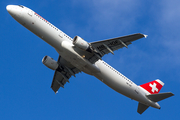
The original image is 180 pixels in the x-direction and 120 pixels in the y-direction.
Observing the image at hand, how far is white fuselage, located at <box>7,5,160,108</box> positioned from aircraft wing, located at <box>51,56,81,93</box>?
5.53 metres

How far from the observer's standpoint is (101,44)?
3325cm

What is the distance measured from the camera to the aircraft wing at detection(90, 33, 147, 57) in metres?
31.5

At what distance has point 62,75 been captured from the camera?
41750 millimetres

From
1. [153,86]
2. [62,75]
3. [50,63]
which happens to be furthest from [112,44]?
[153,86]

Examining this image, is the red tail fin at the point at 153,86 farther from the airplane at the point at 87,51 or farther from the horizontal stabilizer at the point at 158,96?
the horizontal stabilizer at the point at 158,96

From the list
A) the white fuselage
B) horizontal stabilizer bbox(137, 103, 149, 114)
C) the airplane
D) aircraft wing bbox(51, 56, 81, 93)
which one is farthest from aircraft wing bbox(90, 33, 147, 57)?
horizontal stabilizer bbox(137, 103, 149, 114)

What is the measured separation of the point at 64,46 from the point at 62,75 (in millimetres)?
10449

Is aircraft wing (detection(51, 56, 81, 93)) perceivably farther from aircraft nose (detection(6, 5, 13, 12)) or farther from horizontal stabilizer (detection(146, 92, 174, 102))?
horizontal stabilizer (detection(146, 92, 174, 102))

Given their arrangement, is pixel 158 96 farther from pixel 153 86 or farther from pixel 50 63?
pixel 50 63

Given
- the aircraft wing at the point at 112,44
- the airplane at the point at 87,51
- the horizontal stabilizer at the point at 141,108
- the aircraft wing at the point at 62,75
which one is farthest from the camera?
the horizontal stabilizer at the point at 141,108

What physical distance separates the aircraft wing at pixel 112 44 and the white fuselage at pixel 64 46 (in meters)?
2.22

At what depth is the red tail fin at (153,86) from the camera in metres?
39.9

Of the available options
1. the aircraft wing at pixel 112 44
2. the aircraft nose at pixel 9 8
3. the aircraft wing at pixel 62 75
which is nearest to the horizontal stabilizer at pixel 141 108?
the aircraft wing at pixel 62 75

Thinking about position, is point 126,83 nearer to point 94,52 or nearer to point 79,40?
point 94,52
